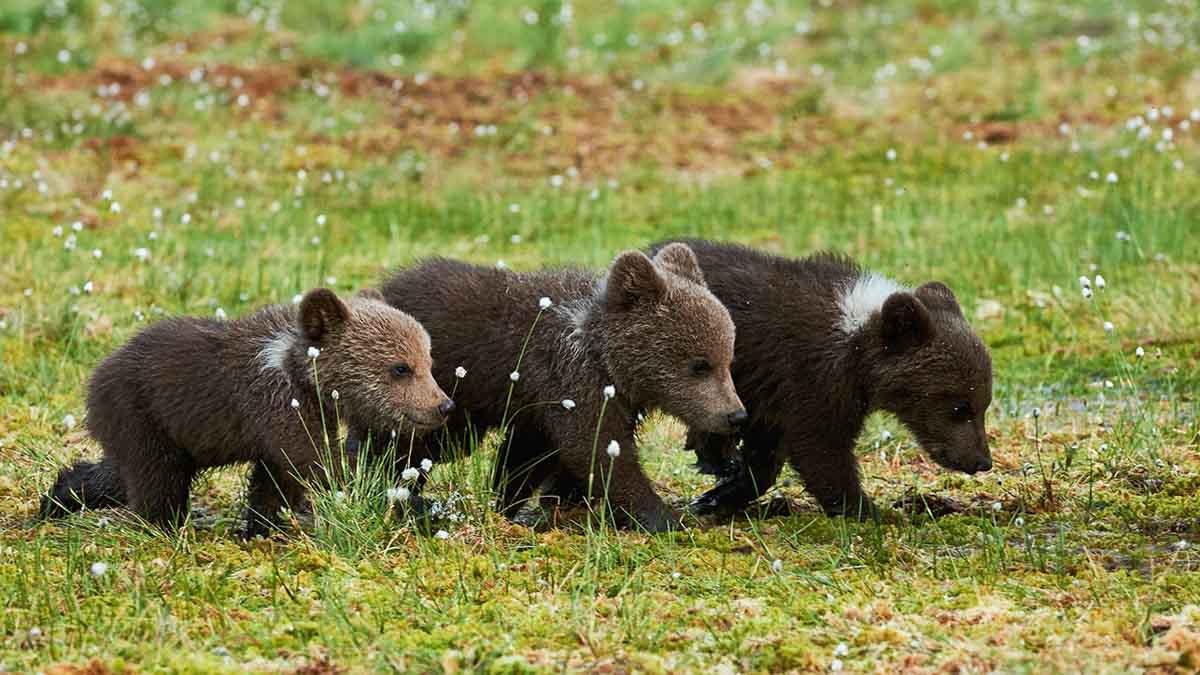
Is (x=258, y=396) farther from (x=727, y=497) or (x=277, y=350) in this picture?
(x=727, y=497)

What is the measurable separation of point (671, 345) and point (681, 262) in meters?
0.58

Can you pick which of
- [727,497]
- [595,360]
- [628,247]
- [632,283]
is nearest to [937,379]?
[727,497]

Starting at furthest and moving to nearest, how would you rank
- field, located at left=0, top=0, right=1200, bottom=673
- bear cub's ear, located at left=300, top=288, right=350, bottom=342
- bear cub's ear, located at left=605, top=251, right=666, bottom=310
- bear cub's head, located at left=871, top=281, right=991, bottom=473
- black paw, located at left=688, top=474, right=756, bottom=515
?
1. black paw, located at left=688, top=474, right=756, bottom=515
2. bear cub's head, located at left=871, top=281, right=991, bottom=473
3. bear cub's ear, located at left=605, top=251, right=666, bottom=310
4. bear cub's ear, located at left=300, top=288, right=350, bottom=342
5. field, located at left=0, top=0, right=1200, bottom=673

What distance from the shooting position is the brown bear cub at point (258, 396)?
24.1 ft

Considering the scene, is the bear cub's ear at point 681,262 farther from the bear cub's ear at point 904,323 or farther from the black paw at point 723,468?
the black paw at point 723,468

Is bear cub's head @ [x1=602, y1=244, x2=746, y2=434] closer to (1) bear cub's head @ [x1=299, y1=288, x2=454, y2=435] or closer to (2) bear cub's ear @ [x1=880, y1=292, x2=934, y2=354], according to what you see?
(2) bear cub's ear @ [x1=880, y1=292, x2=934, y2=354]

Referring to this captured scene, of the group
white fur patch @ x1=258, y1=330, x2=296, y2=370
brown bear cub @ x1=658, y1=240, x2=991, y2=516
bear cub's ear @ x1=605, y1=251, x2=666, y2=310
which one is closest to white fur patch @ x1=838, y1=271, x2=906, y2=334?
brown bear cub @ x1=658, y1=240, x2=991, y2=516

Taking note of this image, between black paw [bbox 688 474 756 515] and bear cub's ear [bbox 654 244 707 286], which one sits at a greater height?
bear cub's ear [bbox 654 244 707 286]

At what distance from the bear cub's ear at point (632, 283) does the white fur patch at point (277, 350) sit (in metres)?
1.59

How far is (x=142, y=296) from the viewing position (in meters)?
11.9

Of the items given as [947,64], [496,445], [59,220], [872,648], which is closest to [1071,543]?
[872,648]

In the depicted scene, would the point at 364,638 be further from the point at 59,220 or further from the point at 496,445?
the point at 59,220

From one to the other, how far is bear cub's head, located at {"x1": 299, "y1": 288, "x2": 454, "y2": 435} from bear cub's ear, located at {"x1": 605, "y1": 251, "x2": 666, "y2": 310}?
100 centimetres

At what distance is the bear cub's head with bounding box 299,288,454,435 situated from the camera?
24.6 ft
